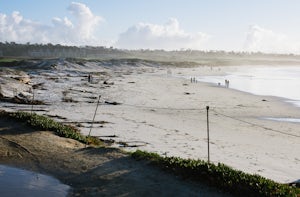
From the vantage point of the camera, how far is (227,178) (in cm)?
1068

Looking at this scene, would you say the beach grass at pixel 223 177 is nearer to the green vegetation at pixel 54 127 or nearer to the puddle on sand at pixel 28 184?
the puddle on sand at pixel 28 184

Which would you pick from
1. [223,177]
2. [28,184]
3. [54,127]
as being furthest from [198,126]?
[28,184]

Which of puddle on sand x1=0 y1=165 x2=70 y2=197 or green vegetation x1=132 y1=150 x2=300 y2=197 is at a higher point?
green vegetation x1=132 y1=150 x2=300 y2=197

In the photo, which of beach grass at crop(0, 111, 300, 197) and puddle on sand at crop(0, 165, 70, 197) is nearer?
beach grass at crop(0, 111, 300, 197)

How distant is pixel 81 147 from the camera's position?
49.2 ft

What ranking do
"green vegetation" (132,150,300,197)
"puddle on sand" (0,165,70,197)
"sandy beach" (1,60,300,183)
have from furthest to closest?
"sandy beach" (1,60,300,183), "puddle on sand" (0,165,70,197), "green vegetation" (132,150,300,197)

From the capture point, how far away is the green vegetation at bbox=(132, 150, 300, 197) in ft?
32.0

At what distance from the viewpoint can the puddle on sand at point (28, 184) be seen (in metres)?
10.4

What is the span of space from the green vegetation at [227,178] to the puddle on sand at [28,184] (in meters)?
3.35

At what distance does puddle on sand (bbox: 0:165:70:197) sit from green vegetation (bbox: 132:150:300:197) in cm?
335

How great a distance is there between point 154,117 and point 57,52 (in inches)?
5841

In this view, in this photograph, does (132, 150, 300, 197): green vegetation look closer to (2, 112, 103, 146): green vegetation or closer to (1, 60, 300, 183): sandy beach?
(1, 60, 300, 183): sandy beach

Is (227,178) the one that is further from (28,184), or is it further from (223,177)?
(28,184)

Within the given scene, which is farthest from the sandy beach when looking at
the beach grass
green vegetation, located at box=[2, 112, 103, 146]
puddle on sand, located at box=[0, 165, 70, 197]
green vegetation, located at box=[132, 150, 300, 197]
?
puddle on sand, located at box=[0, 165, 70, 197]
